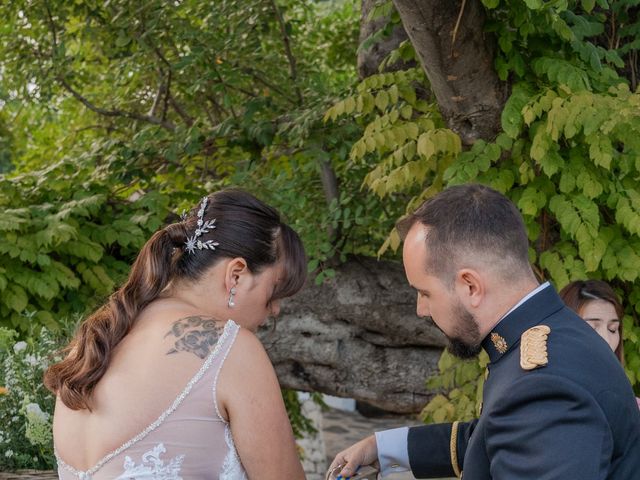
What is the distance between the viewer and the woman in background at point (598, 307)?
3.48m

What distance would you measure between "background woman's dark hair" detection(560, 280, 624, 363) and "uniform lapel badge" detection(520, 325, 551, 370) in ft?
6.08

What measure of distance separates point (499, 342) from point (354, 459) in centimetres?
72

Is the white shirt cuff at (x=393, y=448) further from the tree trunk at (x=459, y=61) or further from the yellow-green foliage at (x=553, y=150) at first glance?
the tree trunk at (x=459, y=61)

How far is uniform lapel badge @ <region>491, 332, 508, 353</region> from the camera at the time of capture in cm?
181

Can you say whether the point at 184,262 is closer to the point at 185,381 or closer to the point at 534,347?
the point at 185,381

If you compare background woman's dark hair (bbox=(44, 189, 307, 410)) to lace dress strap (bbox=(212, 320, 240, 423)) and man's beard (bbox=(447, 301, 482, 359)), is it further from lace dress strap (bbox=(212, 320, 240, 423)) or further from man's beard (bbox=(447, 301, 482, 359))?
man's beard (bbox=(447, 301, 482, 359))

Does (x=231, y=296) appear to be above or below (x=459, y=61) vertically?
below

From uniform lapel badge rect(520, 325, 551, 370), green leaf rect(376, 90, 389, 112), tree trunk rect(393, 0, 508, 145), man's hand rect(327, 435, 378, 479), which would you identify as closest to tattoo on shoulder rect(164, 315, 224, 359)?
man's hand rect(327, 435, 378, 479)

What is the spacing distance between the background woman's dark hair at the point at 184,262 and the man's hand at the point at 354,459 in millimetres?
469

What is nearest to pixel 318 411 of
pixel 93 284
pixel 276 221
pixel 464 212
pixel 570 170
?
pixel 93 284

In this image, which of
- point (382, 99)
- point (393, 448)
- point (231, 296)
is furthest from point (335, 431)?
point (231, 296)

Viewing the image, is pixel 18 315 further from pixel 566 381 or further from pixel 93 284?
pixel 566 381

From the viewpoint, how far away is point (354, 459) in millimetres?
2363

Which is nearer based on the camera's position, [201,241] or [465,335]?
[465,335]
